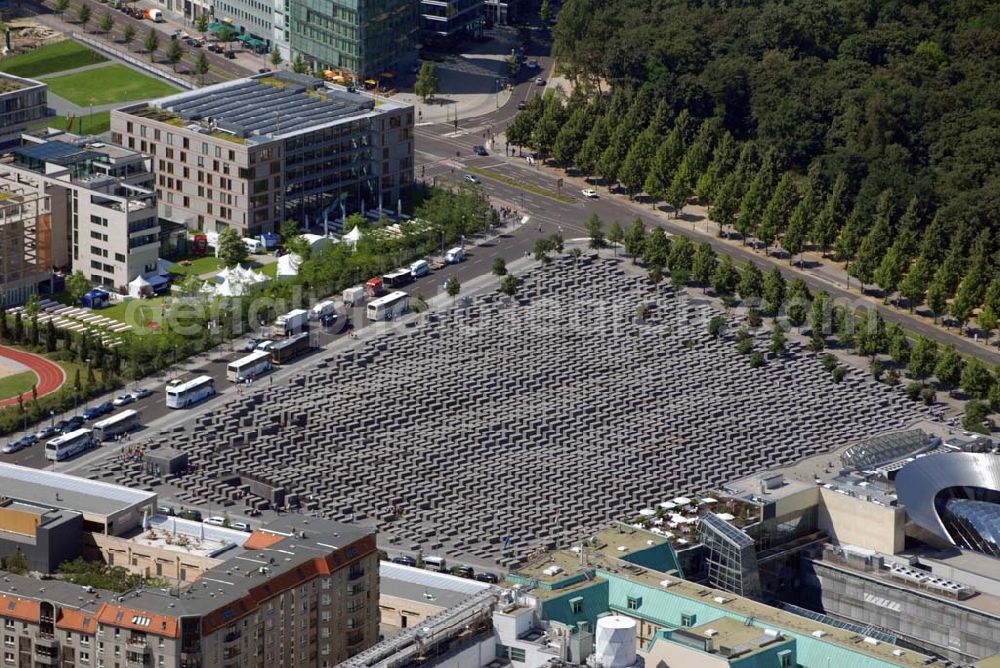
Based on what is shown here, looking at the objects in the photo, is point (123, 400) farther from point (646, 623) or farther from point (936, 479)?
point (936, 479)

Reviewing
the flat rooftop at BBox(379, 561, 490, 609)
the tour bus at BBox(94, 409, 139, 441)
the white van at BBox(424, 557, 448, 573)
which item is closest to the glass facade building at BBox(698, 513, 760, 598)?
the flat rooftop at BBox(379, 561, 490, 609)

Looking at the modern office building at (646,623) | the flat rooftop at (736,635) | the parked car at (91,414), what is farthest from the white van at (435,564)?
the parked car at (91,414)

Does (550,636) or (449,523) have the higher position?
(550,636)

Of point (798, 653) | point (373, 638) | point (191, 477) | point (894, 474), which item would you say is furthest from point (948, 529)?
point (191, 477)

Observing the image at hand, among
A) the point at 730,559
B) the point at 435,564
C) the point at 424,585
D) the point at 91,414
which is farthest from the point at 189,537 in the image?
the point at 730,559

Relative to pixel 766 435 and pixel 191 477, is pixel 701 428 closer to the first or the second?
pixel 766 435

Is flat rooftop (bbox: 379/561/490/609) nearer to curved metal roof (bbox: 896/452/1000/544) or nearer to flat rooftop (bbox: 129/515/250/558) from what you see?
flat rooftop (bbox: 129/515/250/558)
